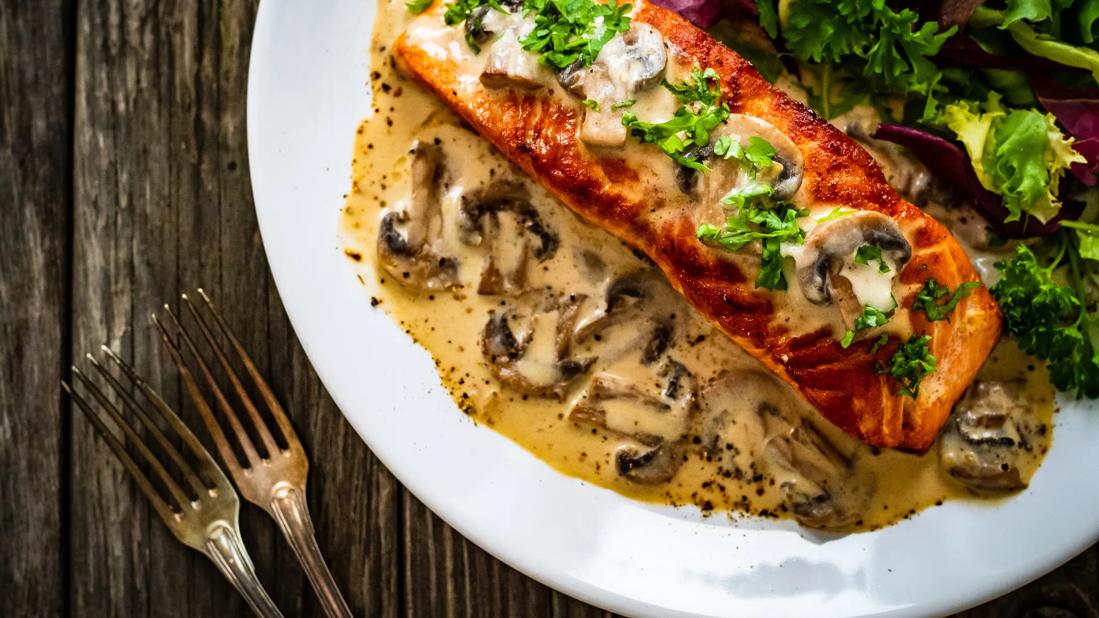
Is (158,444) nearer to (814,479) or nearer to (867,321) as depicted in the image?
(814,479)

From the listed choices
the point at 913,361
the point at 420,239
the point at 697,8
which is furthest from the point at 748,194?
the point at 420,239

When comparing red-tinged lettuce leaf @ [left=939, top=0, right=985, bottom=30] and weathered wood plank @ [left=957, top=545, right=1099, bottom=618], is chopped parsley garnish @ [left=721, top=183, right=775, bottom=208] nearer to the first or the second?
red-tinged lettuce leaf @ [left=939, top=0, right=985, bottom=30]

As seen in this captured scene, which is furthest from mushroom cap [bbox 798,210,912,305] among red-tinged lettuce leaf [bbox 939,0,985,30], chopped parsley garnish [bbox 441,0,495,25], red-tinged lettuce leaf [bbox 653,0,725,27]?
chopped parsley garnish [bbox 441,0,495,25]

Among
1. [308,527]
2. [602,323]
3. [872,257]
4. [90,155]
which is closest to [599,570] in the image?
[602,323]

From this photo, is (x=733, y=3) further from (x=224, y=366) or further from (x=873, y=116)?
(x=224, y=366)

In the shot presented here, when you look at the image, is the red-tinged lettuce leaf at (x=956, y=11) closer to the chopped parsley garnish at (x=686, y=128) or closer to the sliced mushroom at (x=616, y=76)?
the chopped parsley garnish at (x=686, y=128)

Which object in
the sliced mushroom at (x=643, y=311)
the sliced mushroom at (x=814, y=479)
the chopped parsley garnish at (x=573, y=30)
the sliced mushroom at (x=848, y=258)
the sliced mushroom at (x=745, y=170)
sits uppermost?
the chopped parsley garnish at (x=573, y=30)

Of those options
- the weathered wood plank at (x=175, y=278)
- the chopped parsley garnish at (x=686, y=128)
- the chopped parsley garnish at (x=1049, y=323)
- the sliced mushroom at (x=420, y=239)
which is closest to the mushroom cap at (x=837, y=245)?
the chopped parsley garnish at (x=686, y=128)
